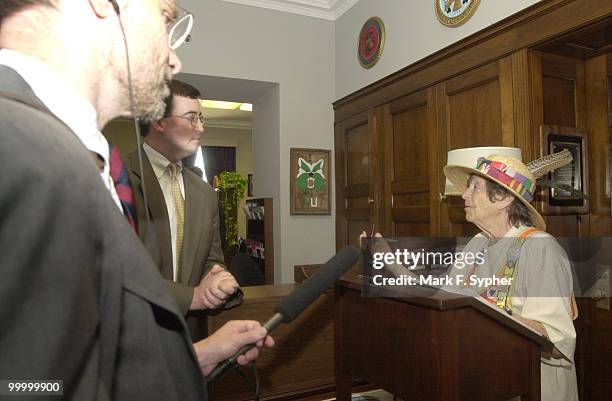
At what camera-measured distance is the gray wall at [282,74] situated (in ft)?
13.3

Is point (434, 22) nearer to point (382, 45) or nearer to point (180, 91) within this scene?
point (382, 45)

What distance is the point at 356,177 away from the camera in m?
4.21

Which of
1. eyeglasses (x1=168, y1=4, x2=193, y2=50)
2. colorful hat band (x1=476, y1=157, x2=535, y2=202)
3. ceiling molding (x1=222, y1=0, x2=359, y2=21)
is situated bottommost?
colorful hat band (x1=476, y1=157, x2=535, y2=202)

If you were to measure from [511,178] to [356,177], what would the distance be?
231cm

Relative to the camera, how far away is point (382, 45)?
3.73 m

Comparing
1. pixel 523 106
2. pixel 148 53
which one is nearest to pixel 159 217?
pixel 148 53

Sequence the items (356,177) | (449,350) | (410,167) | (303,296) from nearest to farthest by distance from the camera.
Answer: (303,296) < (449,350) < (410,167) < (356,177)

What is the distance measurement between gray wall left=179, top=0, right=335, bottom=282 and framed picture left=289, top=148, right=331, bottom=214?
7 cm

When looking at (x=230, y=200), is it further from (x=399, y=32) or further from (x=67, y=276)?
(x=67, y=276)

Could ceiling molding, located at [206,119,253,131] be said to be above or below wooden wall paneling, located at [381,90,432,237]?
above

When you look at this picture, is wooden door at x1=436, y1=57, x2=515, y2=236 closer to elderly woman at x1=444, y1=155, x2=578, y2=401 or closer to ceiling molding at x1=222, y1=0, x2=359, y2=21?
elderly woman at x1=444, y1=155, x2=578, y2=401

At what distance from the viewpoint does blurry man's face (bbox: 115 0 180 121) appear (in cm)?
72

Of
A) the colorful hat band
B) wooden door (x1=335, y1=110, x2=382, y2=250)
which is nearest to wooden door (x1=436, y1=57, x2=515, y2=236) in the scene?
the colorful hat band

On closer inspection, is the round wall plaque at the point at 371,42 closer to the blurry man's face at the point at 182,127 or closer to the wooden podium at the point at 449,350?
the blurry man's face at the point at 182,127
